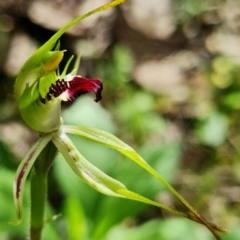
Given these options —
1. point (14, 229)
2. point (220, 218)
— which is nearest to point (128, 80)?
point (220, 218)

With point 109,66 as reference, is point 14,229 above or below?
above

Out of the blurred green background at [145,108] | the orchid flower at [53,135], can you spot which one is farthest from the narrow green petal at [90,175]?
the blurred green background at [145,108]

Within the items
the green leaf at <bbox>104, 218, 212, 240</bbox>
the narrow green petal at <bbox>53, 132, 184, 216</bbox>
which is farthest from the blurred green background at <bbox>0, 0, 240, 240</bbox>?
the narrow green petal at <bbox>53, 132, 184, 216</bbox>

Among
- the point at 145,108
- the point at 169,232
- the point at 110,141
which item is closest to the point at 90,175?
the point at 110,141

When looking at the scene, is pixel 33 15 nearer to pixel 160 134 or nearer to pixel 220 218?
pixel 160 134

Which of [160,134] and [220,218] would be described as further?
[160,134]

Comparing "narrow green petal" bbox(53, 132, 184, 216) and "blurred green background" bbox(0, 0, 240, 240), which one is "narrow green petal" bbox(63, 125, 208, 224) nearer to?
"narrow green petal" bbox(53, 132, 184, 216)

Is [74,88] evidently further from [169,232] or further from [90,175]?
[169,232]
